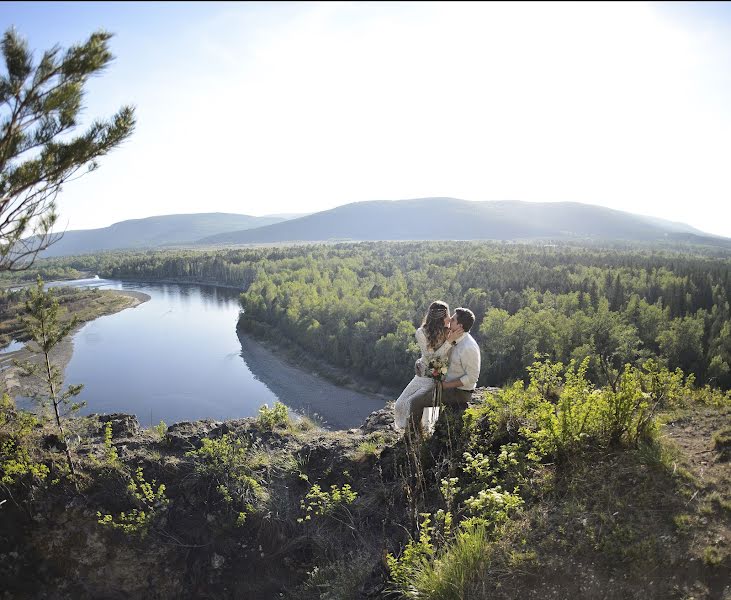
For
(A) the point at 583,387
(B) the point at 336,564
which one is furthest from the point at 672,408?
(B) the point at 336,564

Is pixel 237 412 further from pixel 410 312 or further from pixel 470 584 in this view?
pixel 470 584

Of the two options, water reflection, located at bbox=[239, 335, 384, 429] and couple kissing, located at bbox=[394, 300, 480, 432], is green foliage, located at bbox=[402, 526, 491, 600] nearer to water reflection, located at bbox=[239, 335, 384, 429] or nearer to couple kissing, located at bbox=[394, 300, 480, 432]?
couple kissing, located at bbox=[394, 300, 480, 432]

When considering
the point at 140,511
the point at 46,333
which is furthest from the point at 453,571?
the point at 46,333

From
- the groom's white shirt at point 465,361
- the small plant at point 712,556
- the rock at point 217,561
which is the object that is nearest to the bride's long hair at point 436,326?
the groom's white shirt at point 465,361

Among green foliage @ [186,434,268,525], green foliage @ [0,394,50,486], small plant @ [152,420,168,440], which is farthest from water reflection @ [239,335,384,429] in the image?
green foliage @ [0,394,50,486]

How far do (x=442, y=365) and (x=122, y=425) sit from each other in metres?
7.68

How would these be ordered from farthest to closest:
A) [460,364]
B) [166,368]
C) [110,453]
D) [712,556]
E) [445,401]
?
[166,368] < [110,453] < [445,401] < [460,364] < [712,556]

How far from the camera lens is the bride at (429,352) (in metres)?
6.03

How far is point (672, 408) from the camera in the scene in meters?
6.23

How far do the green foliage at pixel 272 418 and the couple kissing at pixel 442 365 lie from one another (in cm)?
439

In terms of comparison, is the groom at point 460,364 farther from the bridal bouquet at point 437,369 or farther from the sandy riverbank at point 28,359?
the sandy riverbank at point 28,359

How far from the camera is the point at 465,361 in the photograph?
6.07m

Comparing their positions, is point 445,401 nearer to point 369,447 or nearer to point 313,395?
→ point 369,447

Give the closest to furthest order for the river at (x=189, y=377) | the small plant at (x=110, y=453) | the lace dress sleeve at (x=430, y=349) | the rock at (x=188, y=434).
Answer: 1. the lace dress sleeve at (x=430, y=349)
2. the small plant at (x=110, y=453)
3. the rock at (x=188, y=434)
4. the river at (x=189, y=377)
